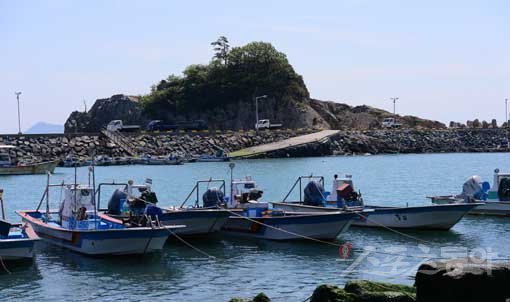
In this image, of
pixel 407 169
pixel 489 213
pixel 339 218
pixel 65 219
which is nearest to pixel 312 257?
pixel 339 218

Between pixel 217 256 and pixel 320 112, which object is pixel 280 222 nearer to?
pixel 217 256

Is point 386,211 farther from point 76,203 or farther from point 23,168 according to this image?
point 23,168

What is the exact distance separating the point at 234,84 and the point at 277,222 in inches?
5077

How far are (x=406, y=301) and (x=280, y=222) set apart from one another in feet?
52.8

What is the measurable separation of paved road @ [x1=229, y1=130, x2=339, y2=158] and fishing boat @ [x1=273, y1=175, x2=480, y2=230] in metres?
93.9

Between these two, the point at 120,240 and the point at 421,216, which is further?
the point at 421,216

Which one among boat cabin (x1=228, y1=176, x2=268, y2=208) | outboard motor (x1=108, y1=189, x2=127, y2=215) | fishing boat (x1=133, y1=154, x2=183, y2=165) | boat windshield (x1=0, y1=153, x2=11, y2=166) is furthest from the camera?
fishing boat (x1=133, y1=154, x2=183, y2=165)

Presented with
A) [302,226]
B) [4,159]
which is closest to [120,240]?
[302,226]

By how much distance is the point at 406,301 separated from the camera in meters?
19.6

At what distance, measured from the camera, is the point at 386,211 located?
39.4 m

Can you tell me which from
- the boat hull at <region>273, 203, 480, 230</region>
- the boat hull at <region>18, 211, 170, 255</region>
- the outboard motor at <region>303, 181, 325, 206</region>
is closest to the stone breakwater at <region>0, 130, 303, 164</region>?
the outboard motor at <region>303, 181, 325, 206</region>

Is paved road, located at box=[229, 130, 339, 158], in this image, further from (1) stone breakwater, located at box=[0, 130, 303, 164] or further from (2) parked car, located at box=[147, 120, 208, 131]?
(2) parked car, located at box=[147, 120, 208, 131]

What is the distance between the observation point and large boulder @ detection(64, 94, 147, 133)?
17662 cm

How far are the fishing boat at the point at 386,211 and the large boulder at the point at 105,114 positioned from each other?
13403cm
